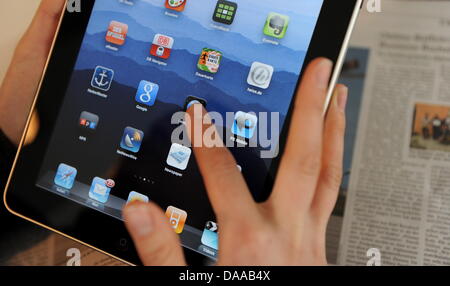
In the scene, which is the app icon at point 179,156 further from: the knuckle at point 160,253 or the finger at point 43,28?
the finger at point 43,28

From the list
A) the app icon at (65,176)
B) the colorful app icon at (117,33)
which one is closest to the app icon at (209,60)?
the colorful app icon at (117,33)

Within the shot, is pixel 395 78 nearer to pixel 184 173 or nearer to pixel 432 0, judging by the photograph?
pixel 432 0

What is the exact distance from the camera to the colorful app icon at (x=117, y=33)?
46 cm

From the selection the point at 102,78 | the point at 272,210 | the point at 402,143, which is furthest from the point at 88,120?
the point at 402,143

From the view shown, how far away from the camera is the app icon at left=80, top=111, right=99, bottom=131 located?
472 millimetres

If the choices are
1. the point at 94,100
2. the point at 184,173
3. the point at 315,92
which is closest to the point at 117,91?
the point at 94,100

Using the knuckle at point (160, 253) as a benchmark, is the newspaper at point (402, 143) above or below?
above

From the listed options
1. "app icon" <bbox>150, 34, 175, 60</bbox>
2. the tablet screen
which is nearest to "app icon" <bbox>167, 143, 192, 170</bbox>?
the tablet screen

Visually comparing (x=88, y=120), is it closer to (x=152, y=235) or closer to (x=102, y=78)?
(x=102, y=78)

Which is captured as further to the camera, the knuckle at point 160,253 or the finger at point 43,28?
the finger at point 43,28

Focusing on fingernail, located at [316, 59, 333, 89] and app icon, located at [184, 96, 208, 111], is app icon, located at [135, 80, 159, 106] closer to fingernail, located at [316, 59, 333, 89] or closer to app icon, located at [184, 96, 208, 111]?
app icon, located at [184, 96, 208, 111]

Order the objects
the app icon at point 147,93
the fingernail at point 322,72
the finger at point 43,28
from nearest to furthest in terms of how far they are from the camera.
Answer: the fingernail at point 322,72
the app icon at point 147,93
the finger at point 43,28

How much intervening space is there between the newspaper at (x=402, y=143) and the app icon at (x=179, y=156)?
31 centimetres

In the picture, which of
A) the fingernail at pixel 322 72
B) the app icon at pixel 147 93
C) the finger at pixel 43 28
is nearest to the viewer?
the fingernail at pixel 322 72
